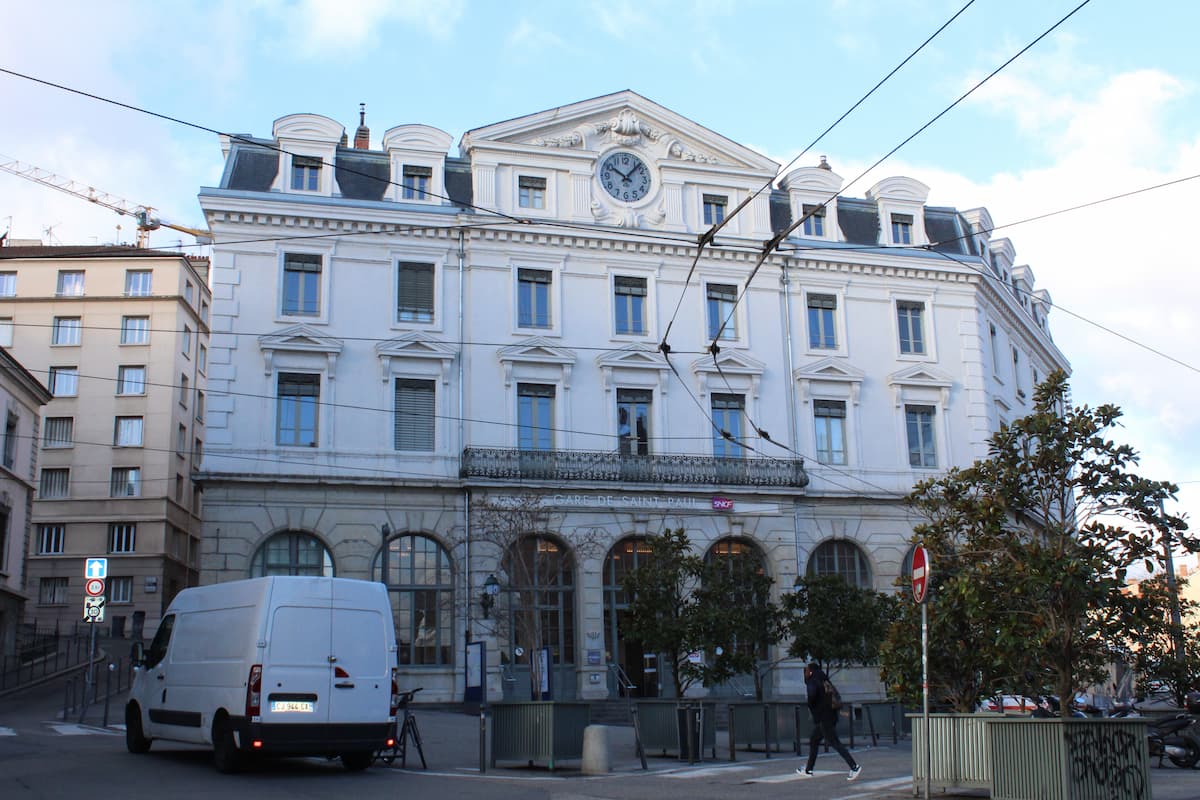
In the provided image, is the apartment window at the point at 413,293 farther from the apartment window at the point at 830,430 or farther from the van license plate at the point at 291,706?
the van license plate at the point at 291,706

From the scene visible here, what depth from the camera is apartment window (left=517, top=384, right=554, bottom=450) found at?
113 ft

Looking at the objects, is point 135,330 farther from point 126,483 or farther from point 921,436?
point 921,436

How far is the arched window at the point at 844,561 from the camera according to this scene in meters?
36.3

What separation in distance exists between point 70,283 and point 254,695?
4447 cm

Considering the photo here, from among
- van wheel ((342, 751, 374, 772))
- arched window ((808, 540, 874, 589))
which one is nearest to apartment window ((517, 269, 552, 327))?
arched window ((808, 540, 874, 589))

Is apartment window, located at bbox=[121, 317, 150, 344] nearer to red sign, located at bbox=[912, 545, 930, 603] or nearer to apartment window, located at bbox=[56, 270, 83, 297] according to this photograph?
apartment window, located at bbox=[56, 270, 83, 297]

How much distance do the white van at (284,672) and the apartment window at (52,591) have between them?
119 feet

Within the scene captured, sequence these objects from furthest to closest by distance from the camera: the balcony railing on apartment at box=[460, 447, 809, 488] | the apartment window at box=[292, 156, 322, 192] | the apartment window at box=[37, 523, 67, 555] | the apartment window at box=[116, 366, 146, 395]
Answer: the apartment window at box=[116, 366, 146, 395] < the apartment window at box=[37, 523, 67, 555] < the apartment window at box=[292, 156, 322, 192] < the balcony railing on apartment at box=[460, 447, 809, 488]

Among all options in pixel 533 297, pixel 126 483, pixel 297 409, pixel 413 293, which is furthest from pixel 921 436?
pixel 126 483

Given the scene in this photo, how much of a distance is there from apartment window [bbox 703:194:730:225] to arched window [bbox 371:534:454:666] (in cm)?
1296

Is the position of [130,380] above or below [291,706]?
above

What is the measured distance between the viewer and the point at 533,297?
35.7 m

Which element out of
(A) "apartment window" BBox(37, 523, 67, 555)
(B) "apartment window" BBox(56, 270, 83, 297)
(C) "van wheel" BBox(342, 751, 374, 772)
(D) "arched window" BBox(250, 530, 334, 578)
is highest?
(B) "apartment window" BBox(56, 270, 83, 297)

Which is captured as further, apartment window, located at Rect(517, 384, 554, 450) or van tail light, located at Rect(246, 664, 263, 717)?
apartment window, located at Rect(517, 384, 554, 450)
